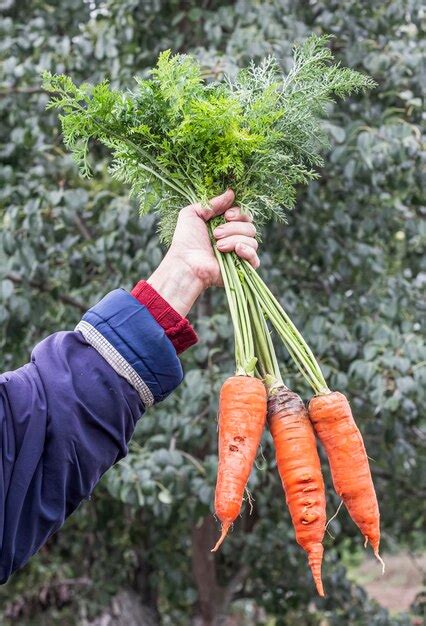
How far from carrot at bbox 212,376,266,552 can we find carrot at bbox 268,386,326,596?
0.04 metres

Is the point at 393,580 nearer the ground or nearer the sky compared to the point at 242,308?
nearer the ground

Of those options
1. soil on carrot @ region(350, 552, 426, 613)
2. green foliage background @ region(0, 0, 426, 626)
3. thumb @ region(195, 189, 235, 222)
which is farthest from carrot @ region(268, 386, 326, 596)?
soil on carrot @ region(350, 552, 426, 613)

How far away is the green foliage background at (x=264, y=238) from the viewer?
333 cm

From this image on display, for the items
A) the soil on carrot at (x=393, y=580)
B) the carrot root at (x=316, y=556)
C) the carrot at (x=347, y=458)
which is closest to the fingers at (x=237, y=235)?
the carrot at (x=347, y=458)

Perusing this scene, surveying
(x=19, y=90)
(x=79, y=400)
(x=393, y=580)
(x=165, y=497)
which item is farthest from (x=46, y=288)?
(x=393, y=580)

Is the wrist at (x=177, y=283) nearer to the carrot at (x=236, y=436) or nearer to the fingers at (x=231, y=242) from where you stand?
the fingers at (x=231, y=242)

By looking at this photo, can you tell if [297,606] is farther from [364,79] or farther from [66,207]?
[364,79]

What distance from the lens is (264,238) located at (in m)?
3.78

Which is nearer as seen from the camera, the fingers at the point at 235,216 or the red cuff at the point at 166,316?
the red cuff at the point at 166,316

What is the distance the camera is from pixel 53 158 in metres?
3.73

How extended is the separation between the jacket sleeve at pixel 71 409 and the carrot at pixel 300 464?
28cm

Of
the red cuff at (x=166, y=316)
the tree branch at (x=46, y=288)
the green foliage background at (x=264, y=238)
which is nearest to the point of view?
the red cuff at (x=166, y=316)

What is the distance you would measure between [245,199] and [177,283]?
1.04 ft

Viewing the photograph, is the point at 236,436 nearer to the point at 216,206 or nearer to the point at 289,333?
the point at 289,333
